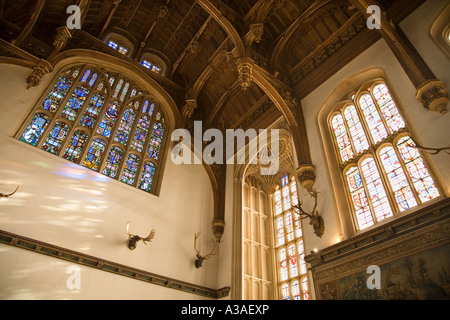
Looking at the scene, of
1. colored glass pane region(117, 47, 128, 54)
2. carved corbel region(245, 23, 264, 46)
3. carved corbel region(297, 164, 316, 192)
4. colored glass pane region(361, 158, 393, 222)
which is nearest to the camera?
colored glass pane region(361, 158, 393, 222)

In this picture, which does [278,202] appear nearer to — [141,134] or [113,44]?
[141,134]

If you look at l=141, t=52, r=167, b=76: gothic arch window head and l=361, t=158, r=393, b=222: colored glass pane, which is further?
l=141, t=52, r=167, b=76: gothic arch window head

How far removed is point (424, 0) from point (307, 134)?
4716 millimetres

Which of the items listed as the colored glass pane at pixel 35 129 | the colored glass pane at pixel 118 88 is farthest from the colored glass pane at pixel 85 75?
the colored glass pane at pixel 35 129

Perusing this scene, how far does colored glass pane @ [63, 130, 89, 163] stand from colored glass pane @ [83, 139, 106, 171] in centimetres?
25

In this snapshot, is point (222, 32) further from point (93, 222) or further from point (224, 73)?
point (93, 222)

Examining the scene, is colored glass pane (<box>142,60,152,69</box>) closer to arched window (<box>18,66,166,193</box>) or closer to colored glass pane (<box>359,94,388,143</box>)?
arched window (<box>18,66,166,193</box>)

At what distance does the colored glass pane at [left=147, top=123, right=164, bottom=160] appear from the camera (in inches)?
458

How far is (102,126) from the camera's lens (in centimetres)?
1077

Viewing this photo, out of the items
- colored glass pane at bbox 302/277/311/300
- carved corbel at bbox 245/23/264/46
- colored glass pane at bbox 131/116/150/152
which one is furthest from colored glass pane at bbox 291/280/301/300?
carved corbel at bbox 245/23/264/46

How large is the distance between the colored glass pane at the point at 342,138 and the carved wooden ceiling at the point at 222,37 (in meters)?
1.73

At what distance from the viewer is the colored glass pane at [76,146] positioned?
31.0ft

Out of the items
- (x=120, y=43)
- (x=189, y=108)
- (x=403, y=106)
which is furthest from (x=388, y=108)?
(x=120, y=43)
